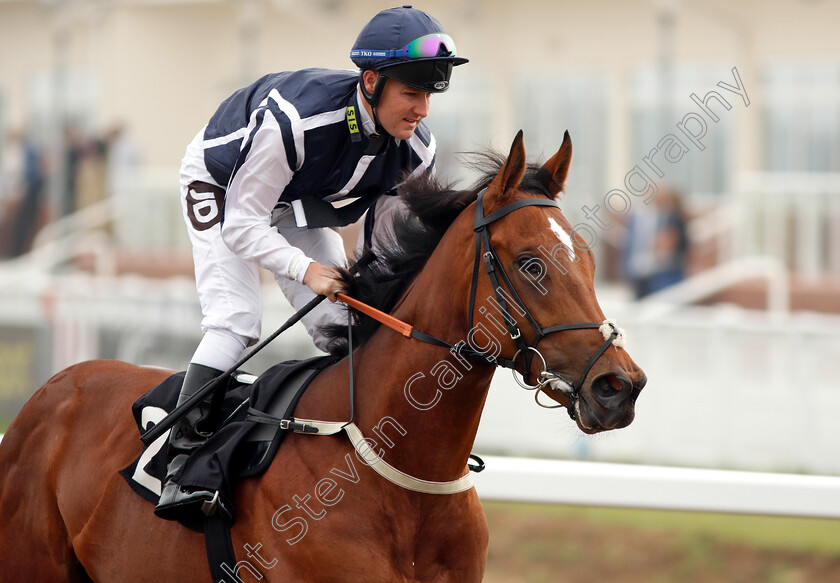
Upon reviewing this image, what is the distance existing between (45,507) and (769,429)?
4.71m

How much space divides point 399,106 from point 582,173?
369 inches

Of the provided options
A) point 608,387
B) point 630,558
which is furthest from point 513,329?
point 630,558

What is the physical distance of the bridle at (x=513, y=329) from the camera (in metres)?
2.45

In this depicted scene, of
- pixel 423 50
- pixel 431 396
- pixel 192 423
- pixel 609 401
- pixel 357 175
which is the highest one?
pixel 423 50

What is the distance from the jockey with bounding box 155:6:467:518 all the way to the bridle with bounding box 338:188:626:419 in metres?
0.44

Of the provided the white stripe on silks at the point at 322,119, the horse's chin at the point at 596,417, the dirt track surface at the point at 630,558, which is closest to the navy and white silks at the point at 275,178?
the white stripe on silks at the point at 322,119

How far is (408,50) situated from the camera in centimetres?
287

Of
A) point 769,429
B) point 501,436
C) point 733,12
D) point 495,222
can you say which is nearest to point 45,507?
point 495,222

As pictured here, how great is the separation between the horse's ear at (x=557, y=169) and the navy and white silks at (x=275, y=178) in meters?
0.57

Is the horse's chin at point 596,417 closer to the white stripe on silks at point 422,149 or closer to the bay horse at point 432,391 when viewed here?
the bay horse at point 432,391

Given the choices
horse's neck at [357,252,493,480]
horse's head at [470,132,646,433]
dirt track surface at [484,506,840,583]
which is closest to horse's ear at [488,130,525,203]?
horse's head at [470,132,646,433]

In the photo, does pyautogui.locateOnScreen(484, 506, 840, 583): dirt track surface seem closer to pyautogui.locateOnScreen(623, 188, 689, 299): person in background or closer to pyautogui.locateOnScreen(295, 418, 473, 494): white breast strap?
pyautogui.locateOnScreen(295, 418, 473, 494): white breast strap

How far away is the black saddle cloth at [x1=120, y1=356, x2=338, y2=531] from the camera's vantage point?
2891mm

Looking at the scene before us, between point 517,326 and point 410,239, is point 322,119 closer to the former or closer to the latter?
point 410,239
